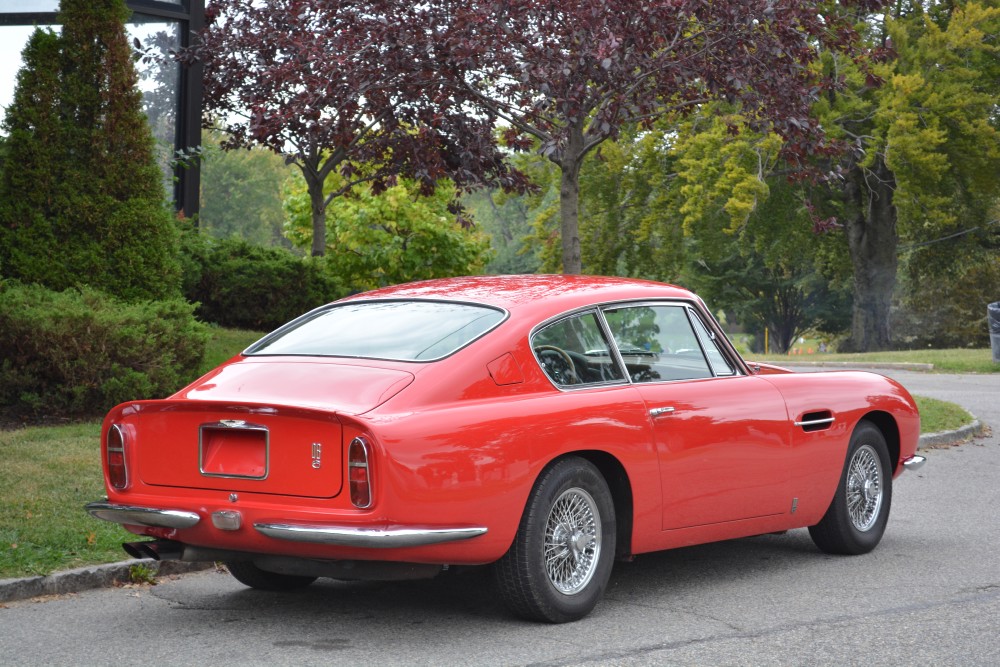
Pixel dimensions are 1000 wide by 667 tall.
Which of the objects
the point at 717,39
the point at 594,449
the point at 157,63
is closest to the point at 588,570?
the point at 594,449

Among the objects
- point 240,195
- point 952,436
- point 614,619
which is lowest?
point 614,619

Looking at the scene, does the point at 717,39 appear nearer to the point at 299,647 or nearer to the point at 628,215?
the point at 299,647

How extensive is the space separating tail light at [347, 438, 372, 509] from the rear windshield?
0.67m

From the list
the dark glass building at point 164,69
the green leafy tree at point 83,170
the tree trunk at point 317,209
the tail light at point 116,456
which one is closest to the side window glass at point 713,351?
the tail light at point 116,456

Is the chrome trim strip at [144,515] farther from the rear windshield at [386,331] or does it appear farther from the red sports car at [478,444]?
the rear windshield at [386,331]

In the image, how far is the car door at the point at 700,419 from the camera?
6203mm

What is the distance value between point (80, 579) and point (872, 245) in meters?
34.6

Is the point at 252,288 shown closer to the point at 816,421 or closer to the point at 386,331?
the point at 816,421

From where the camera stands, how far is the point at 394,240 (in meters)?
30.4

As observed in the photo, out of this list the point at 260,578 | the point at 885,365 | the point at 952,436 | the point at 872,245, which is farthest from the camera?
the point at 872,245

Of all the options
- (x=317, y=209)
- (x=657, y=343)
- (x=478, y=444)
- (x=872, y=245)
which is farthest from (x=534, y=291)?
(x=872, y=245)

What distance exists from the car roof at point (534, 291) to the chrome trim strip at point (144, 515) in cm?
165

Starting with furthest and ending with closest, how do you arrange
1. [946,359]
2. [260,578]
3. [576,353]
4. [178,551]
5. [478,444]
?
[946,359], [260,578], [576,353], [178,551], [478,444]

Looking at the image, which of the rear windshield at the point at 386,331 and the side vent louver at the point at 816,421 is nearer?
the rear windshield at the point at 386,331
